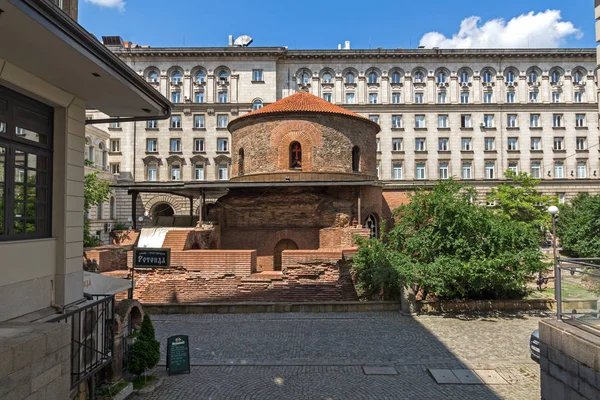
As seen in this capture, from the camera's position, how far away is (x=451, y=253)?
12.7 metres

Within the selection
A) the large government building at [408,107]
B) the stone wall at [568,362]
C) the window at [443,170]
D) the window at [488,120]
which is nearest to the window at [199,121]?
the large government building at [408,107]

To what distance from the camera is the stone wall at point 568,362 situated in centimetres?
414

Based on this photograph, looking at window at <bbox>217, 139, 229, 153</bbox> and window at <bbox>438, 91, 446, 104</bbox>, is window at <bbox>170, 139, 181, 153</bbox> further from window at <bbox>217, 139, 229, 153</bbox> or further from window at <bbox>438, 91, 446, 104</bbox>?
window at <bbox>438, 91, 446, 104</bbox>

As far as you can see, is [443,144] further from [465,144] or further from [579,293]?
[579,293]

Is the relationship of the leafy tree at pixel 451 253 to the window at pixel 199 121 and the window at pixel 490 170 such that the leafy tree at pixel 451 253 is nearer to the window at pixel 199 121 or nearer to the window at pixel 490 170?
the window at pixel 490 170

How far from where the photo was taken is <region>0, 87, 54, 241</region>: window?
4.83 m

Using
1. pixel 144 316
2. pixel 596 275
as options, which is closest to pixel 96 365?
pixel 144 316

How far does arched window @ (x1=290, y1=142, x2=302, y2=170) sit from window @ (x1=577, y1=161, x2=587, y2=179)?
112ft

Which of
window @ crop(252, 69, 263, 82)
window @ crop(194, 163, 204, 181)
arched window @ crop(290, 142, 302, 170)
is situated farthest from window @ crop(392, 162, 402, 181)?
arched window @ crop(290, 142, 302, 170)

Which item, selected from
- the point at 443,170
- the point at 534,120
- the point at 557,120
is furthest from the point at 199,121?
the point at 557,120

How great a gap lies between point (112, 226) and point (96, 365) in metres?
34.6

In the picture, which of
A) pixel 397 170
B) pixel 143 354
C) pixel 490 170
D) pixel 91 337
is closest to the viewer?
pixel 91 337

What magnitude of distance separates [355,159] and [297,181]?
5.62m

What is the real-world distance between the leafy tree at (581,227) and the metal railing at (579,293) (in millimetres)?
25310
